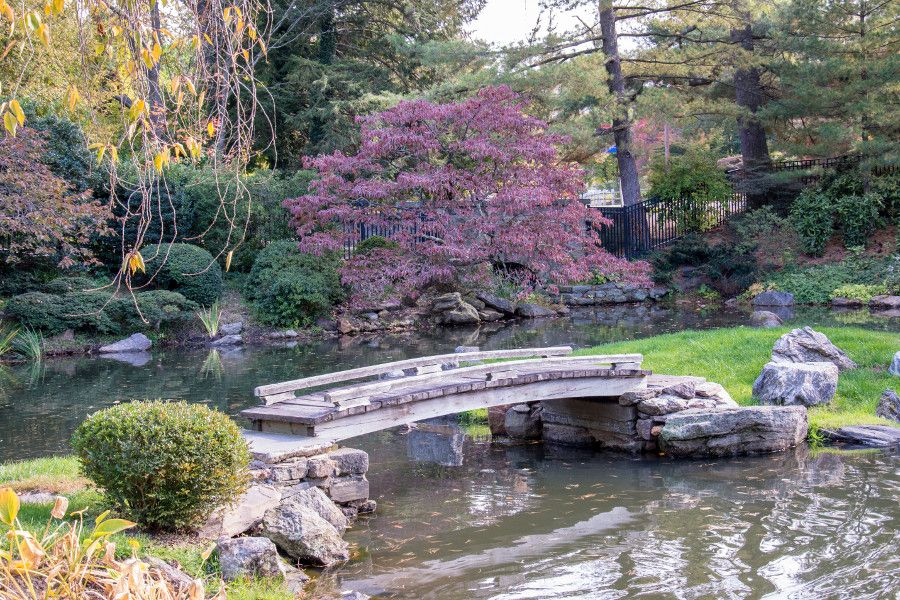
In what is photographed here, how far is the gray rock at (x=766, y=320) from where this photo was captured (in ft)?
53.1

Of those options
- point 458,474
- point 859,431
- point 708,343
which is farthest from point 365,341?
point 859,431

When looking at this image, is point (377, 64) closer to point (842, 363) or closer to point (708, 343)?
point (708, 343)

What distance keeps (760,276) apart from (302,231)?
11.8 metres

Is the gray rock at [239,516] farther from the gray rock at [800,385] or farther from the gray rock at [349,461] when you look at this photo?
the gray rock at [800,385]

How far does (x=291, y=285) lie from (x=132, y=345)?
351 centimetres

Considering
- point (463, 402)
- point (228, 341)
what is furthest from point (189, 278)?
point (463, 402)

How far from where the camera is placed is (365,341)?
1842cm

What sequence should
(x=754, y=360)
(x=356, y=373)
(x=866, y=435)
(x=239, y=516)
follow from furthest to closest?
1. (x=754, y=360)
2. (x=866, y=435)
3. (x=356, y=373)
4. (x=239, y=516)

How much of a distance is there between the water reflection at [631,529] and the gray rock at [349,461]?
0.43m

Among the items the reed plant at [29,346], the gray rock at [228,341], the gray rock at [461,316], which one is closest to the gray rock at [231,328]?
the gray rock at [228,341]

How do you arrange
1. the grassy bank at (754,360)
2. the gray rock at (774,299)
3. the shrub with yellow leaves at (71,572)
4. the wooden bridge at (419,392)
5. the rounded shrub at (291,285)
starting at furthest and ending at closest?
the gray rock at (774,299) → the rounded shrub at (291,285) → the grassy bank at (754,360) → the wooden bridge at (419,392) → the shrub with yellow leaves at (71,572)

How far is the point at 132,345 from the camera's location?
1778 cm

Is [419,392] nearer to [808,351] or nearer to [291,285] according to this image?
[808,351]

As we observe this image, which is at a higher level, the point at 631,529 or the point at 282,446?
the point at 282,446
